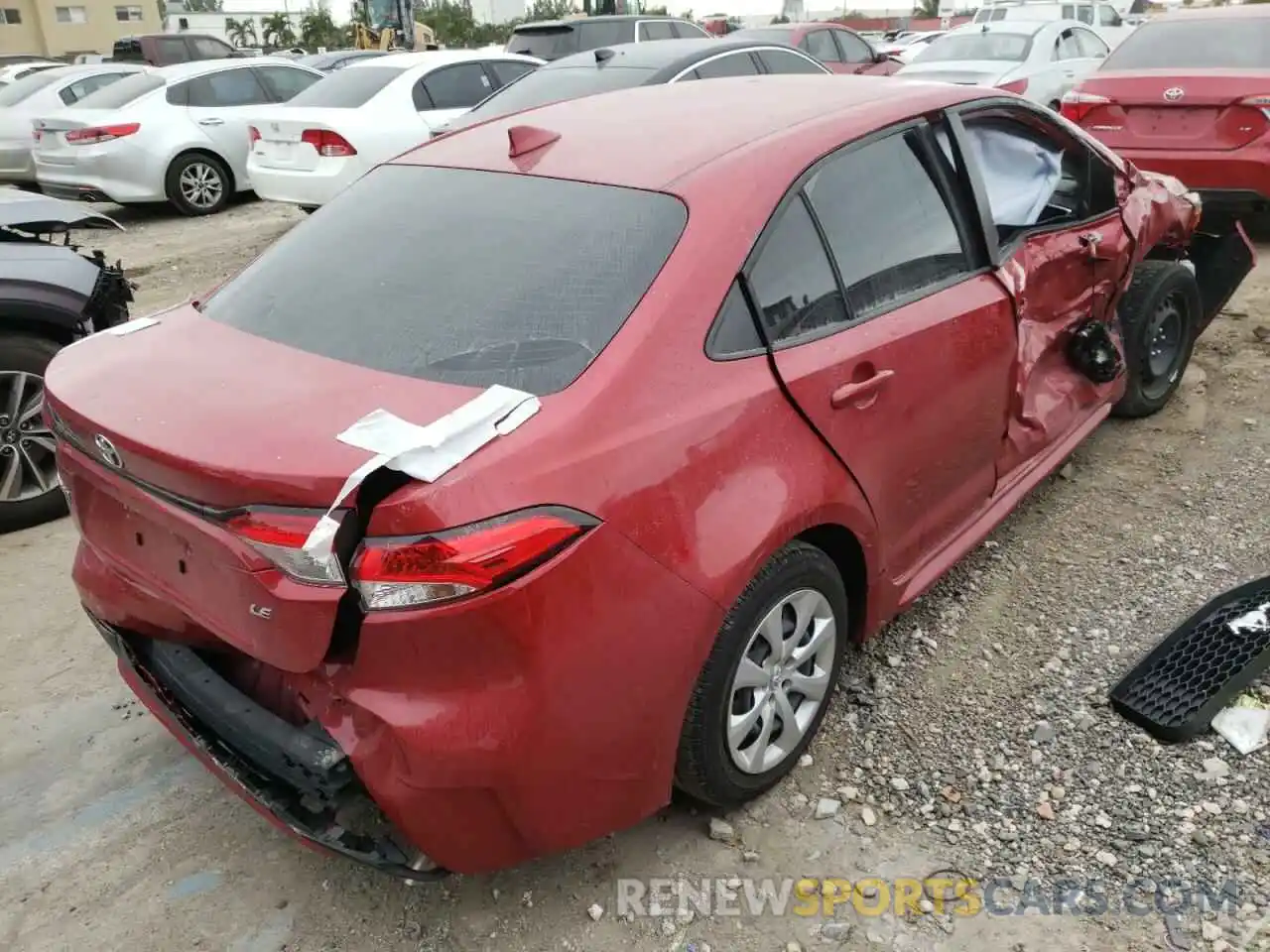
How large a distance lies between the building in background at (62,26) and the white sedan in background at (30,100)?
154 ft

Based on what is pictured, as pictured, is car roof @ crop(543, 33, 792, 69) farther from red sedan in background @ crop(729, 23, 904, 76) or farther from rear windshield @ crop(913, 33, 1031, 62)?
red sedan in background @ crop(729, 23, 904, 76)

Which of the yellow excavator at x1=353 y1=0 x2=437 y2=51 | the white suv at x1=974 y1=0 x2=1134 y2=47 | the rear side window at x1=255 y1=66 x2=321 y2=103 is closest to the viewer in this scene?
the rear side window at x1=255 y1=66 x2=321 y2=103

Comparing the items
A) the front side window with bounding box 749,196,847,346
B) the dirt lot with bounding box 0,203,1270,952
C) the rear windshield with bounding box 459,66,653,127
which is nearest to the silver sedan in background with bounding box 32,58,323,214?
the rear windshield with bounding box 459,66,653,127

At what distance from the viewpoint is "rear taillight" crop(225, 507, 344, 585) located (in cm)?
180

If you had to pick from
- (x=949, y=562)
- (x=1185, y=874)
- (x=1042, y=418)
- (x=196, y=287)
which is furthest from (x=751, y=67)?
(x=1185, y=874)

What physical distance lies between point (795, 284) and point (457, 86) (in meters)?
7.98

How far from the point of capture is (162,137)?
10.4 m

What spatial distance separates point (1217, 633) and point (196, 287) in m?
7.55

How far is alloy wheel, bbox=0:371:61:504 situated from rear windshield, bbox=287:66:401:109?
5.43 meters

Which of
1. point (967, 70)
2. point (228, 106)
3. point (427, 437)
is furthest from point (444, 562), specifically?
point (228, 106)

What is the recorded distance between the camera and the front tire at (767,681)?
224cm

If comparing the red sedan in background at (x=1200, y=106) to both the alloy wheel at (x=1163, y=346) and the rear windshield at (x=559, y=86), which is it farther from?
the rear windshield at (x=559, y=86)

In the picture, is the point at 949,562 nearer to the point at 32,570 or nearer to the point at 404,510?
the point at 404,510

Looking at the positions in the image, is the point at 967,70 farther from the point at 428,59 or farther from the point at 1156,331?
the point at 1156,331
